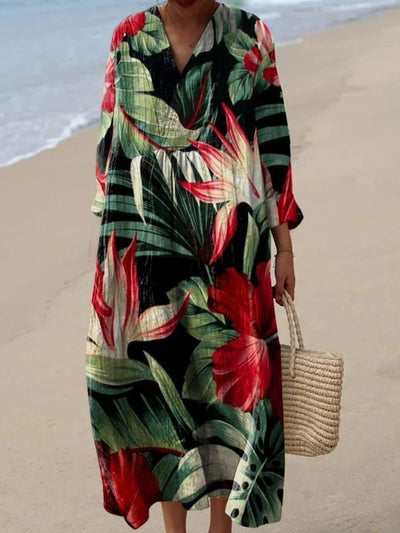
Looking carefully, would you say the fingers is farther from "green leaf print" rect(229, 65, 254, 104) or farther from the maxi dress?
"green leaf print" rect(229, 65, 254, 104)

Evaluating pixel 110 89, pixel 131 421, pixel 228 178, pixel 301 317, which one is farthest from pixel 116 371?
pixel 301 317

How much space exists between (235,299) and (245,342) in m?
0.11

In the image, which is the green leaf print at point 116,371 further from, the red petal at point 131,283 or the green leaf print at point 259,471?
the green leaf print at point 259,471

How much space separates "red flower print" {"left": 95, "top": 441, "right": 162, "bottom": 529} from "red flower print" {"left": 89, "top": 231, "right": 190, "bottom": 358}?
0.27 m

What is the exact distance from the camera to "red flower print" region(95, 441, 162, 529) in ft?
9.93

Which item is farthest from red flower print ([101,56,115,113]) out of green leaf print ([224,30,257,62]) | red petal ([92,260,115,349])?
red petal ([92,260,115,349])

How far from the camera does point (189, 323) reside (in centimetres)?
294

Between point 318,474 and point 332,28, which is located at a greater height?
point 318,474

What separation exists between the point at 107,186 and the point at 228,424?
26.4 inches

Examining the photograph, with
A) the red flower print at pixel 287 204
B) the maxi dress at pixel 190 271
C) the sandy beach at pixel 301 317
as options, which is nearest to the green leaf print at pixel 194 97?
the maxi dress at pixel 190 271

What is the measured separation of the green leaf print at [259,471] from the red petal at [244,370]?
0.12 feet

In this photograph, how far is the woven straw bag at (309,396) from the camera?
2.92m

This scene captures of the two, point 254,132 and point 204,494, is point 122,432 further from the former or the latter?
point 254,132

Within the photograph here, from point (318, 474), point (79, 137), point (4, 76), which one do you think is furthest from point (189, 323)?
point (4, 76)
